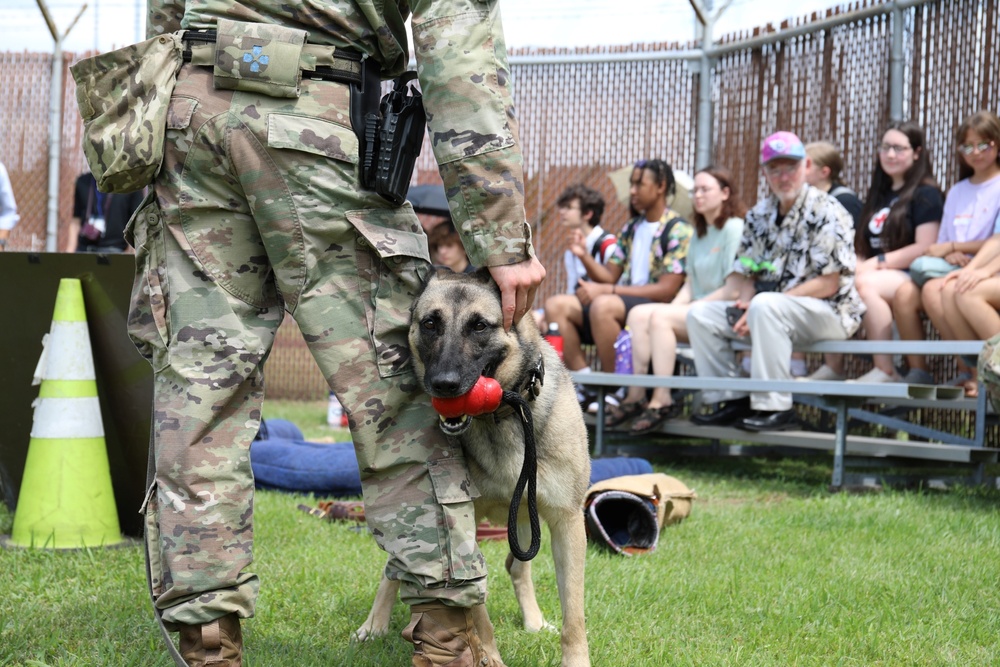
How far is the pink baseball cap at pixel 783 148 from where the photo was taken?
6180 mm

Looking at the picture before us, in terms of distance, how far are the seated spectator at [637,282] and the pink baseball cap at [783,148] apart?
3.91ft

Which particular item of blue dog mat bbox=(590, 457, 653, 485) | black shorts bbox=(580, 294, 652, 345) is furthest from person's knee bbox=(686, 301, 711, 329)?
blue dog mat bbox=(590, 457, 653, 485)

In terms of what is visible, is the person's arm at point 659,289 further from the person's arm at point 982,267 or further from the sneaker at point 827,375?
the person's arm at point 982,267

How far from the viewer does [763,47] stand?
808cm

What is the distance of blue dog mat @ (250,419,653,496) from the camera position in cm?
508

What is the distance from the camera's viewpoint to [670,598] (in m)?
3.26

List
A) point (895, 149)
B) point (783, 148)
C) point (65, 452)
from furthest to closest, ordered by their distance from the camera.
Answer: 1. point (895, 149)
2. point (783, 148)
3. point (65, 452)

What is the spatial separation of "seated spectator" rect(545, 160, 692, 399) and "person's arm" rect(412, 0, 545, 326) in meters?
5.05

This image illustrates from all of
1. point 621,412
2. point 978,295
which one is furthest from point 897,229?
point 621,412

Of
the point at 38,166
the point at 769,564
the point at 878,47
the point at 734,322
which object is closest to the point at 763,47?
the point at 878,47

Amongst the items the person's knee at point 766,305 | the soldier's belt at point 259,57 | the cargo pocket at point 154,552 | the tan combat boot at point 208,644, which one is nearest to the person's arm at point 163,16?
the soldier's belt at point 259,57

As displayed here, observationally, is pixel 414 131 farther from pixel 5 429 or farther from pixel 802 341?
pixel 802 341

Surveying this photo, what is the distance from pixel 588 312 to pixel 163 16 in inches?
210

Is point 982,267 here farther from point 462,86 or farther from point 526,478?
point 462,86
